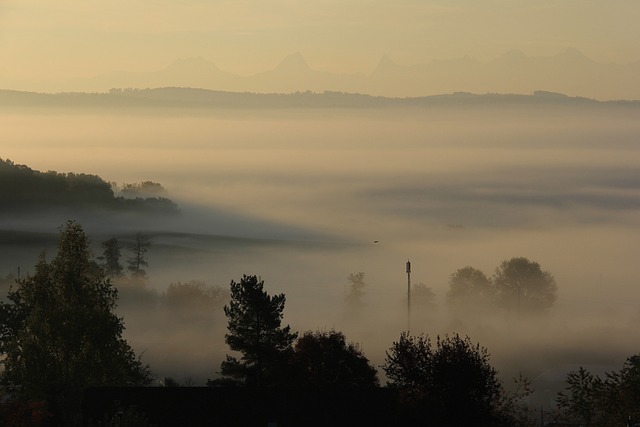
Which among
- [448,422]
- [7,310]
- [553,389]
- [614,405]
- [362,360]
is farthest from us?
[553,389]

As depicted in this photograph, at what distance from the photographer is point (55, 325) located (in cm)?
8162

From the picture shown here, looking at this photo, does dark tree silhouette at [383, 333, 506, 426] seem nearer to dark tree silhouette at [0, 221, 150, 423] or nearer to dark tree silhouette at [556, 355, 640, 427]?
dark tree silhouette at [556, 355, 640, 427]

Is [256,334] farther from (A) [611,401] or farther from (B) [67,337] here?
(A) [611,401]

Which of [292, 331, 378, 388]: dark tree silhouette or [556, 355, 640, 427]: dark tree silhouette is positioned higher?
[292, 331, 378, 388]: dark tree silhouette

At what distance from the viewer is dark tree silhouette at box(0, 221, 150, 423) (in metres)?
80.3

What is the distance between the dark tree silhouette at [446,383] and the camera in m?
72.2

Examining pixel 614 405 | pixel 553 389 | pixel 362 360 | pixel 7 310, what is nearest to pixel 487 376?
pixel 614 405

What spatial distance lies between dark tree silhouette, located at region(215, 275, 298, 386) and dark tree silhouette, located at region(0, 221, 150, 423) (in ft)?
91.9

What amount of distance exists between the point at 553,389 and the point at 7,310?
83.6 metres

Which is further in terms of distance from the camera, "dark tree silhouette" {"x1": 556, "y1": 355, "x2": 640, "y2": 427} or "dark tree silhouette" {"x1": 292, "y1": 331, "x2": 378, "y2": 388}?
"dark tree silhouette" {"x1": 292, "y1": 331, "x2": 378, "y2": 388}

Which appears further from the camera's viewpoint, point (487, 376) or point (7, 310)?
point (7, 310)

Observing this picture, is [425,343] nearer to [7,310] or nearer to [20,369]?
[20,369]

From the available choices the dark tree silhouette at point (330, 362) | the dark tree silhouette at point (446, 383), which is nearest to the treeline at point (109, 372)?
the dark tree silhouette at point (446, 383)

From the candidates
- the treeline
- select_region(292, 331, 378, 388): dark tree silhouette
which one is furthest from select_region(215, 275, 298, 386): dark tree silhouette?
the treeline
